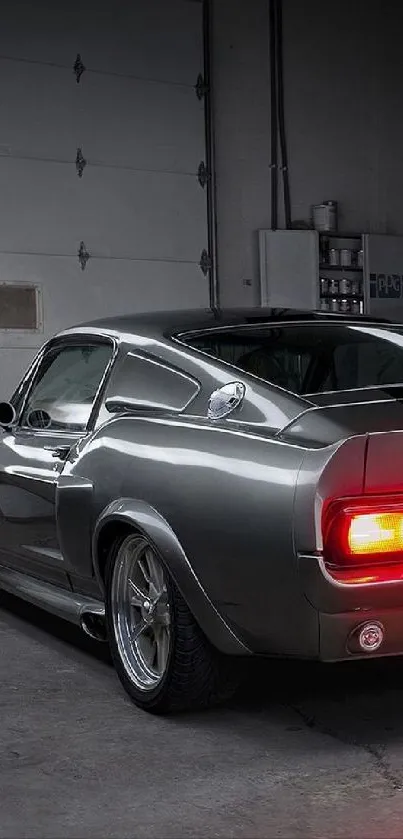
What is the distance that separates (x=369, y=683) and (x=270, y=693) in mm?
366

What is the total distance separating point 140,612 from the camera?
13.5ft

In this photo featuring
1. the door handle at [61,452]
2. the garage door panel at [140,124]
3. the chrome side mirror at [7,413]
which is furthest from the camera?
the garage door panel at [140,124]

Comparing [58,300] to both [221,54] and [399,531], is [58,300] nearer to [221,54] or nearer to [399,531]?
[221,54]

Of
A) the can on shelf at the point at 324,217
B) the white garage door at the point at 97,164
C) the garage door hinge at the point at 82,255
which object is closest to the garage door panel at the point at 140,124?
the white garage door at the point at 97,164

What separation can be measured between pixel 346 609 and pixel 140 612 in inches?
39.9

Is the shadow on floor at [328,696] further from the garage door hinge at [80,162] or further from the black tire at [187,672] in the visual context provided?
the garage door hinge at [80,162]

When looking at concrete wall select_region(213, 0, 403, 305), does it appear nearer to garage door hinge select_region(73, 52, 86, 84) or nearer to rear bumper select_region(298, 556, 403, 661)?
garage door hinge select_region(73, 52, 86, 84)

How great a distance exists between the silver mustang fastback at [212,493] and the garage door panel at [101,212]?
26.4 ft

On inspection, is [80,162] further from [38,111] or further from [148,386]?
[148,386]

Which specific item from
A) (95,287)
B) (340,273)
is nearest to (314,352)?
(95,287)

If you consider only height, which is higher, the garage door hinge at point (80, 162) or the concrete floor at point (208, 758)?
the garage door hinge at point (80, 162)

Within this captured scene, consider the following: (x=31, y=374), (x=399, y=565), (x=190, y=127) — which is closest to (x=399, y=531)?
(x=399, y=565)

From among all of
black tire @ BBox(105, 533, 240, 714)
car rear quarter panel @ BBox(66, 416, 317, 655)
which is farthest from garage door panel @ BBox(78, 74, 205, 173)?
black tire @ BBox(105, 533, 240, 714)

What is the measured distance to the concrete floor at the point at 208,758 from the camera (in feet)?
9.73
